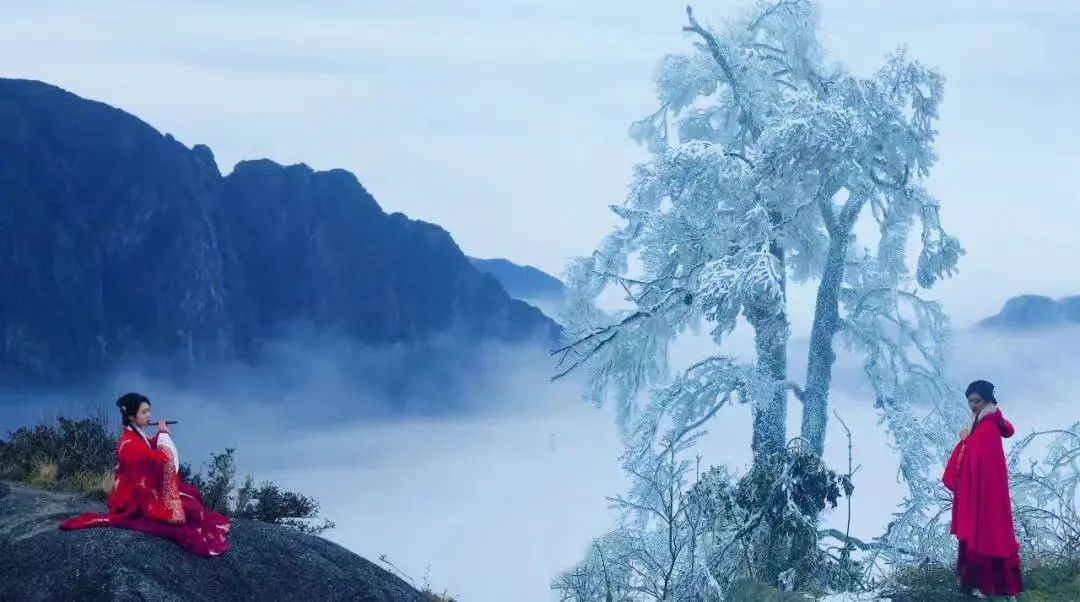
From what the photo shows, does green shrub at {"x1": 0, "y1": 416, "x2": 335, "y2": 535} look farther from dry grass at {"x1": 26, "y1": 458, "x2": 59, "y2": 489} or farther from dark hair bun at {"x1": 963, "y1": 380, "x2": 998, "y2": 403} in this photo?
dark hair bun at {"x1": 963, "y1": 380, "x2": 998, "y2": 403}

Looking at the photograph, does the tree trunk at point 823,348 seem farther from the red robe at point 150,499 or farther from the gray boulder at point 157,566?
the red robe at point 150,499

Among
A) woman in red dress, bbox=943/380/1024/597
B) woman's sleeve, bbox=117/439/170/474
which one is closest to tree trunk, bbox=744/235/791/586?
woman in red dress, bbox=943/380/1024/597

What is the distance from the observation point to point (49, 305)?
65.9 metres

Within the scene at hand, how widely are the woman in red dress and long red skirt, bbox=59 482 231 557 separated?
6.65 meters

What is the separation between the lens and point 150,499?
933cm

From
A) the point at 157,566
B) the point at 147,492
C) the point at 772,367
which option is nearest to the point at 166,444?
the point at 147,492

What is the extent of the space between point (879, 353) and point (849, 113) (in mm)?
4683

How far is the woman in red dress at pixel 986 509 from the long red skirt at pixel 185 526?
6645mm

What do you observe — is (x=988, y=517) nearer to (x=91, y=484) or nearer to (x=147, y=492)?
(x=147, y=492)

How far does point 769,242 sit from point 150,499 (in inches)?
409

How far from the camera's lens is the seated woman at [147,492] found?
30.3 feet

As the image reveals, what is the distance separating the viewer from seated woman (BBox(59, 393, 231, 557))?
9250 millimetres

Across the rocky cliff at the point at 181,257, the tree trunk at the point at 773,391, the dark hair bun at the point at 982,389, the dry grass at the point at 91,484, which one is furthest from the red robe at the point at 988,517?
the rocky cliff at the point at 181,257

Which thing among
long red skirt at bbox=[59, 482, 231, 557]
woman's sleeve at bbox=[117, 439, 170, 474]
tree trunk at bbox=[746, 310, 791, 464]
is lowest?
long red skirt at bbox=[59, 482, 231, 557]
